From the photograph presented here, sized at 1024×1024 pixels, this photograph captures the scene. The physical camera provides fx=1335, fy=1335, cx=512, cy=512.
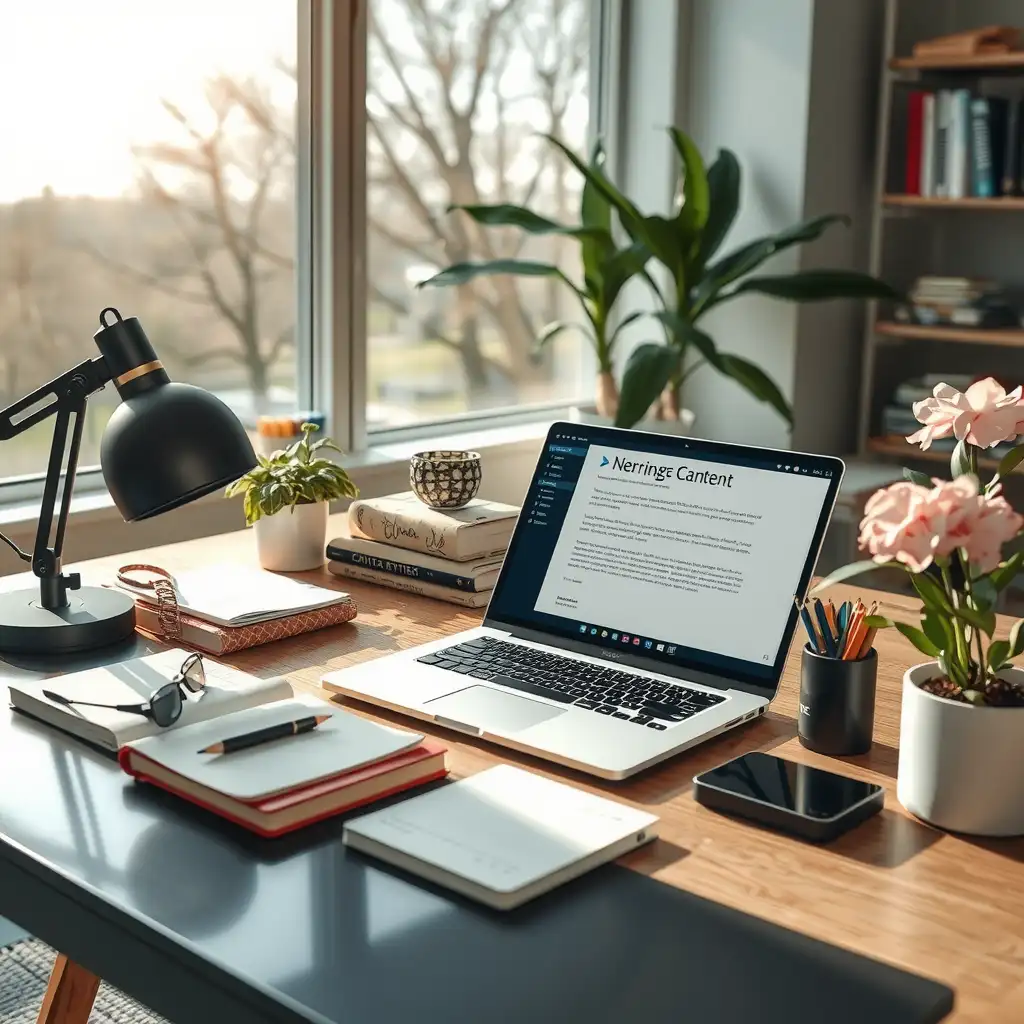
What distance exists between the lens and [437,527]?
5.53 ft

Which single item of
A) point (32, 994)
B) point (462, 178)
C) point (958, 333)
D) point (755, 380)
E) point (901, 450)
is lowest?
point (32, 994)

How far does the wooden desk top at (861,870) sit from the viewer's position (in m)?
0.86

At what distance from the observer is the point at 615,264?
3.34 meters

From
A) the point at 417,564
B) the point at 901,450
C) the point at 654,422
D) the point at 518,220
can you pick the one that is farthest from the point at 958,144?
the point at 417,564

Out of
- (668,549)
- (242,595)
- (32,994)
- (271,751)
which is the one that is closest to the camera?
(271,751)

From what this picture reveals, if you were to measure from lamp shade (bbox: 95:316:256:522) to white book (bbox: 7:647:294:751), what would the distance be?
155 mm

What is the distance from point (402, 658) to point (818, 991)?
660 mm

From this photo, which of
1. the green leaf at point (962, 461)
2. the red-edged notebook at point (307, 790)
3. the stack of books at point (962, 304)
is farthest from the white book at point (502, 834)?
the stack of books at point (962, 304)

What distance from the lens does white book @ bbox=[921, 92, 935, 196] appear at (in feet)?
11.9

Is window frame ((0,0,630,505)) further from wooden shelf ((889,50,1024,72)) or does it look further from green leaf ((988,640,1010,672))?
green leaf ((988,640,1010,672))

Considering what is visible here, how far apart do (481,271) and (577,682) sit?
2068mm

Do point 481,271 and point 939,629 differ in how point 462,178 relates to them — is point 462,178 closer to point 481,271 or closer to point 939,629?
point 481,271

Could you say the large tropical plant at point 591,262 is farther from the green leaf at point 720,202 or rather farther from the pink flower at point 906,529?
the pink flower at point 906,529

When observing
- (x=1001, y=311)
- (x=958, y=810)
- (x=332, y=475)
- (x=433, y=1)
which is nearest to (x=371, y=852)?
(x=958, y=810)
